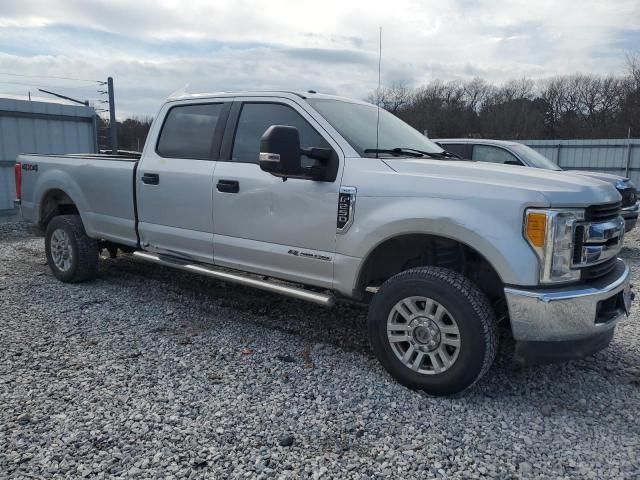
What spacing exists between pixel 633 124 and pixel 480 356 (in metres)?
33.2

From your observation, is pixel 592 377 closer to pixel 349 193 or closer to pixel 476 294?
pixel 476 294

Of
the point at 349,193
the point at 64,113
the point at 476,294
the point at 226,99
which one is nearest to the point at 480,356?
the point at 476,294

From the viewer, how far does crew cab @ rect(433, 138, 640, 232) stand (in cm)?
838

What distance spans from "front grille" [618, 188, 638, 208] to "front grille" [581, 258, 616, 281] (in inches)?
213

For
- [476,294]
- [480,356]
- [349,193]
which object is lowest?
[480,356]

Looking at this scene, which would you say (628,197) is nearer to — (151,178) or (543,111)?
(151,178)

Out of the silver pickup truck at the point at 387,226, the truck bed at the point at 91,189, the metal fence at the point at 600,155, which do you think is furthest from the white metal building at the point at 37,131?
the metal fence at the point at 600,155

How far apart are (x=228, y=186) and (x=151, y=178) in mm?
1018

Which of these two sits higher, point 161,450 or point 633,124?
point 633,124

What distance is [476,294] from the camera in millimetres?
3279

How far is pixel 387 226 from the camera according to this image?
3.49 meters

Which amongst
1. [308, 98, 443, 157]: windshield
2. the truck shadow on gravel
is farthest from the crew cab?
the truck shadow on gravel

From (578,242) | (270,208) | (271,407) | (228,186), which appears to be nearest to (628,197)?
(578,242)

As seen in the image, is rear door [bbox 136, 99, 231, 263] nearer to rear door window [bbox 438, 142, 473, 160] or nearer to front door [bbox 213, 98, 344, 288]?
front door [bbox 213, 98, 344, 288]
